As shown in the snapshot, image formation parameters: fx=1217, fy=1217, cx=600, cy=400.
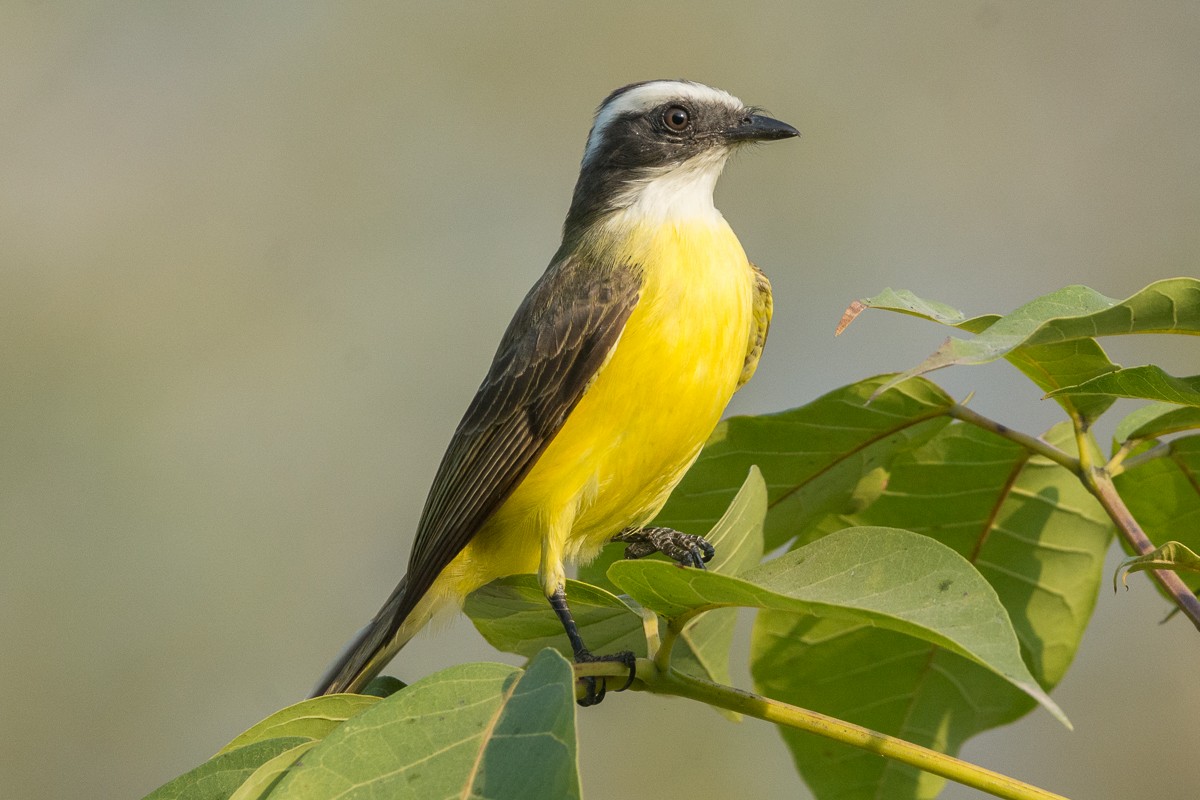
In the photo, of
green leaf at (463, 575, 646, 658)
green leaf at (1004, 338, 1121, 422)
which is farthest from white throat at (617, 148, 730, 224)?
green leaf at (1004, 338, 1121, 422)

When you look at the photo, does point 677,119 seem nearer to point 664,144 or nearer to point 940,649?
point 664,144

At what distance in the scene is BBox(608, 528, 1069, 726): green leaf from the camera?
1.33m

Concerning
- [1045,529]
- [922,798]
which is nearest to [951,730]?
[922,798]

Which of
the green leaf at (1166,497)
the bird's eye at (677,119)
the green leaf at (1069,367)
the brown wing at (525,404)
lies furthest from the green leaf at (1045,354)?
the bird's eye at (677,119)

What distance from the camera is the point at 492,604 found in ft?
7.90

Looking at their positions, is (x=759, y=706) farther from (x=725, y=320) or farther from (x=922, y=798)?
(x=725, y=320)

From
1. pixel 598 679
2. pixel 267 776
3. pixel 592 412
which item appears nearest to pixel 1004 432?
pixel 598 679

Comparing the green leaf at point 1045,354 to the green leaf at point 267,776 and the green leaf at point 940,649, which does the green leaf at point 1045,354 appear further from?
the green leaf at point 267,776

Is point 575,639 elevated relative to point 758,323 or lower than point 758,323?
lower

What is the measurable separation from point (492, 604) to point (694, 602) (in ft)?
2.71

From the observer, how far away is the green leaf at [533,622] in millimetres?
2344

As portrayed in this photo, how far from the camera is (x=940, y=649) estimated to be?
261 centimetres

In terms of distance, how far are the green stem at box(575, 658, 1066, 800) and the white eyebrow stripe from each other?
2536mm

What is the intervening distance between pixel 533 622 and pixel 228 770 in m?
0.89
